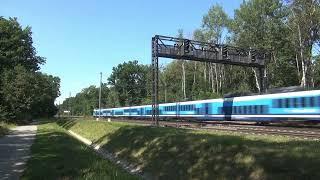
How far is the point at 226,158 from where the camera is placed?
51.3 feet

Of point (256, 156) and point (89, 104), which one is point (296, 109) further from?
point (89, 104)

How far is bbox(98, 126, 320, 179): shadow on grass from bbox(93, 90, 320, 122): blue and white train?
14.3 m

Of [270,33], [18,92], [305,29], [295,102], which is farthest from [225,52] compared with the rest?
[18,92]

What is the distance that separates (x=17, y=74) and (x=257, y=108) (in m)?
41.4

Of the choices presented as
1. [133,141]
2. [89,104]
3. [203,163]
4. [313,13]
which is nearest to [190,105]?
[313,13]

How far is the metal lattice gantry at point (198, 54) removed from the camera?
Answer: 45.0 metres

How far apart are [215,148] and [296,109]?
20247 millimetres

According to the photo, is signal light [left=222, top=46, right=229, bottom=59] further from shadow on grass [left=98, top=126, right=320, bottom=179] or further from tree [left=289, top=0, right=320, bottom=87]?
shadow on grass [left=98, top=126, right=320, bottom=179]

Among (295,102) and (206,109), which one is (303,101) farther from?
(206,109)

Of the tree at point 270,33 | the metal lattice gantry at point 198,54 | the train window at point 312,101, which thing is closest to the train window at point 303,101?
the train window at point 312,101

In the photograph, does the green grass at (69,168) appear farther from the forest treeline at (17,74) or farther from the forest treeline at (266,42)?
the forest treeline at (17,74)

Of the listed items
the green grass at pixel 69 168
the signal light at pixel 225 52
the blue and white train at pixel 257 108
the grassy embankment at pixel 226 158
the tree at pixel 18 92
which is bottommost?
the green grass at pixel 69 168

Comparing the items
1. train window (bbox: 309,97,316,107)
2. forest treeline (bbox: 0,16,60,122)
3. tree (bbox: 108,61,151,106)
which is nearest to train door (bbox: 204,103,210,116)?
train window (bbox: 309,97,316,107)

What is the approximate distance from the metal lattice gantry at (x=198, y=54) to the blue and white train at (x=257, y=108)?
4446mm
